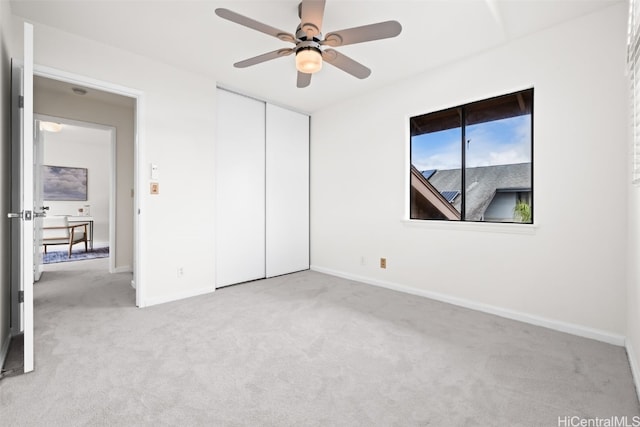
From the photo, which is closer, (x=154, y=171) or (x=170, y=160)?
(x=154, y=171)

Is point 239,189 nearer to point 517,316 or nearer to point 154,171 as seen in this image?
point 154,171

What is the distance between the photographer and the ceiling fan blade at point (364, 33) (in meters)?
1.83

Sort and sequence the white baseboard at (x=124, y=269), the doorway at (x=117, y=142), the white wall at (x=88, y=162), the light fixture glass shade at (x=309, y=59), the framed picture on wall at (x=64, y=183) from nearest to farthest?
the light fixture glass shade at (x=309, y=59) → the doorway at (x=117, y=142) → the white baseboard at (x=124, y=269) → the white wall at (x=88, y=162) → the framed picture on wall at (x=64, y=183)

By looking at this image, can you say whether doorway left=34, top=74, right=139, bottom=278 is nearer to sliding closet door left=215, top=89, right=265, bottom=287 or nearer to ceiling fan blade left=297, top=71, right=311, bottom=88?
sliding closet door left=215, top=89, right=265, bottom=287

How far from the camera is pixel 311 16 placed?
185 centimetres

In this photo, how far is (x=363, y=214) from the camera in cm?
400

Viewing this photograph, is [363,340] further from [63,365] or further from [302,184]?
[302,184]

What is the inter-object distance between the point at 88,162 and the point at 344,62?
8031mm

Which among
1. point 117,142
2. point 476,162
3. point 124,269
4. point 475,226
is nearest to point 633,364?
point 475,226

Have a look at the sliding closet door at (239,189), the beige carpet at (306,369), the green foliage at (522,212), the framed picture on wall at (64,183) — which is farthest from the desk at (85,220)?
the green foliage at (522,212)

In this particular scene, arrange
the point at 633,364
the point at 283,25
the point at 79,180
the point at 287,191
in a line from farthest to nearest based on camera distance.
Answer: the point at 79,180
the point at 287,191
the point at 283,25
the point at 633,364

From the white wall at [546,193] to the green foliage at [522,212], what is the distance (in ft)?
0.75

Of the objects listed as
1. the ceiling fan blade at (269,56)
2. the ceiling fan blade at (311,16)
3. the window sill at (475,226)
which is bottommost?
the window sill at (475,226)

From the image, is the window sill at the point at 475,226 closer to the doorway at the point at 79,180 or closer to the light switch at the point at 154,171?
the light switch at the point at 154,171
